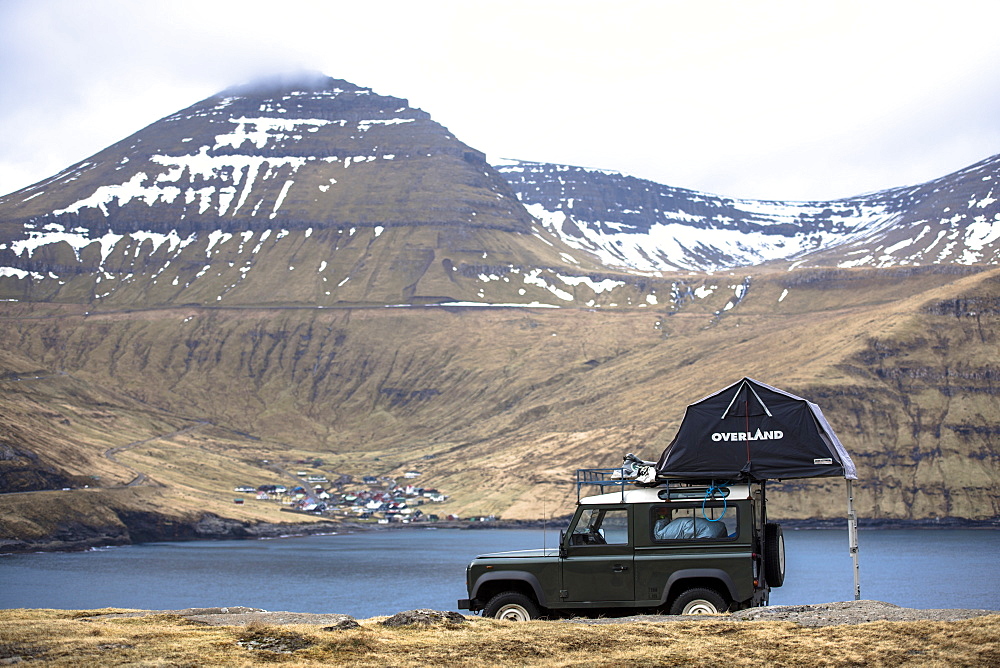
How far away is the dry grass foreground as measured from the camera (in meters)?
16.4

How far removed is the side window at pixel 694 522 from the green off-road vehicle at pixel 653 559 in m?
0.02

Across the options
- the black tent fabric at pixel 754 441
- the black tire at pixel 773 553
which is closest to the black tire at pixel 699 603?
the black tire at pixel 773 553

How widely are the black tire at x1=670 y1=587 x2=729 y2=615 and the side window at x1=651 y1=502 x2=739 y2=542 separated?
44.2 inches

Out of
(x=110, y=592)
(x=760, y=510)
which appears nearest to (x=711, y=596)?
(x=760, y=510)

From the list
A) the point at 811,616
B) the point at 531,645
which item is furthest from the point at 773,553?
the point at 531,645

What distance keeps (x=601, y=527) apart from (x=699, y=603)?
2.54 metres

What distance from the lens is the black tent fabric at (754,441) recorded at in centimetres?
2191

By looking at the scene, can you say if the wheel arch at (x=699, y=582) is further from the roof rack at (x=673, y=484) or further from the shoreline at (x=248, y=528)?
the shoreline at (x=248, y=528)

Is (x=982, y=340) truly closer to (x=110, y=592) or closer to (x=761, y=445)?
(x=110, y=592)

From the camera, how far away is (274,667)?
1652 centimetres

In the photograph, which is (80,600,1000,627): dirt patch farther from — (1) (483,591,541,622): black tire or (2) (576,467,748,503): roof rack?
(2) (576,467,748,503): roof rack

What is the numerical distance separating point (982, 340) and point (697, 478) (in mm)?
161071

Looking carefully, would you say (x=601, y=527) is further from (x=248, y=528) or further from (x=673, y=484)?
(x=248, y=528)

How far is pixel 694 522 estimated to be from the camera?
71.4 ft
